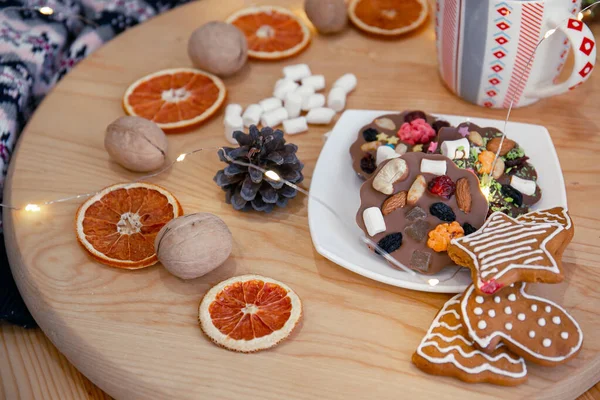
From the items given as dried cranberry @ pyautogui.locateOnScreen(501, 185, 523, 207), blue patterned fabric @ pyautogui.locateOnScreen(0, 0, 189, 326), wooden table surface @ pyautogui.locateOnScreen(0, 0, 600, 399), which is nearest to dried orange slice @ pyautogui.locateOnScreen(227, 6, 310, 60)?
wooden table surface @ pyautogui.locateOnScreen(0, 0, 600, 399)

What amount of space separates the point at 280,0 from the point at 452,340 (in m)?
0.81

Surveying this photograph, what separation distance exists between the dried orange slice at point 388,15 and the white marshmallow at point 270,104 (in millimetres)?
259

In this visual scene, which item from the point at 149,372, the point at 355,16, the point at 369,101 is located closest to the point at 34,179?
the point at 149,372

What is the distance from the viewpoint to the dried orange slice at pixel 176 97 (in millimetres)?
1061

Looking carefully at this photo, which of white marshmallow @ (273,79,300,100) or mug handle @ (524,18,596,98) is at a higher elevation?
mug handle @ (524,18,596,98)

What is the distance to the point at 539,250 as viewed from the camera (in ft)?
2.44

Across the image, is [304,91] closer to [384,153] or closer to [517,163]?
[384,153]

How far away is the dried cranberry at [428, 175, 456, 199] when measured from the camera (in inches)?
32.9

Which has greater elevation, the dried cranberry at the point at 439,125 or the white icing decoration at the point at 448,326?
the dried cranberry at the point at 439,125

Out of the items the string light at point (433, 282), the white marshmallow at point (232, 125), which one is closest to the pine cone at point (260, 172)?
the white marshmallow at point (232, 125)

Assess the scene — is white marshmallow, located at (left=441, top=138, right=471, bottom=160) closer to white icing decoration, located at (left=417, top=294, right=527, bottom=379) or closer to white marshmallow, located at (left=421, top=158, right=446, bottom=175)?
white marshmallow, located at (left=421, top=158, right=446, bottom=175)

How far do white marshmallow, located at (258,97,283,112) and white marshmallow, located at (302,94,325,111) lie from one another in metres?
0.04

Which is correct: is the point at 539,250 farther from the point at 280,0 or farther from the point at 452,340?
the point at 280,0

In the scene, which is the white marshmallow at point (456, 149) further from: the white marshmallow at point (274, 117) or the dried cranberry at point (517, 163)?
the white marshmallow at point (274, 117)
